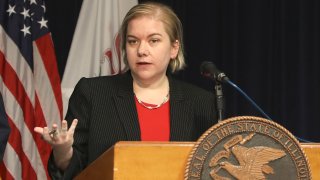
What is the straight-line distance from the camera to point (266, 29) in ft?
15.2

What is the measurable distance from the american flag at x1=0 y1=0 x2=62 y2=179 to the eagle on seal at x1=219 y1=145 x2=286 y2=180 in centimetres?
225

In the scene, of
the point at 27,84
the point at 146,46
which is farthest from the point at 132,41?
the point at 27,84

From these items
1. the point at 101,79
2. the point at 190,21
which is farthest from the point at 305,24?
the point at 101,79

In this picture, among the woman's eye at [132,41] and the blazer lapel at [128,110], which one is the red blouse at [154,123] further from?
the woman's eye at [132,41]

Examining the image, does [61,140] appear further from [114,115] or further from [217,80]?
[217,80]

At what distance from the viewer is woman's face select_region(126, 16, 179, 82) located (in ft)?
7.68

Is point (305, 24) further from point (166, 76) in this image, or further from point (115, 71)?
point (166, 76)

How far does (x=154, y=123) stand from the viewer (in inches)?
93.6

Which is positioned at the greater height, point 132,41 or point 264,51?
point 132,41

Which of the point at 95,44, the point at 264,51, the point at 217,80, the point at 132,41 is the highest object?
the point at 132,41

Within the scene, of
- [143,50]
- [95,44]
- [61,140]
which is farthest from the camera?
[95,44]

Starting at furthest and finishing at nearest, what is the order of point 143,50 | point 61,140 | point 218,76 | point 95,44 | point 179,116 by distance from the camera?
point 95,44, point 179,116, point 143,50, point 218,76, point 61,140

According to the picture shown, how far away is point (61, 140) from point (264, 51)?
9.67 ft

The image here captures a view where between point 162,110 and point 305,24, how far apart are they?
250 cm
